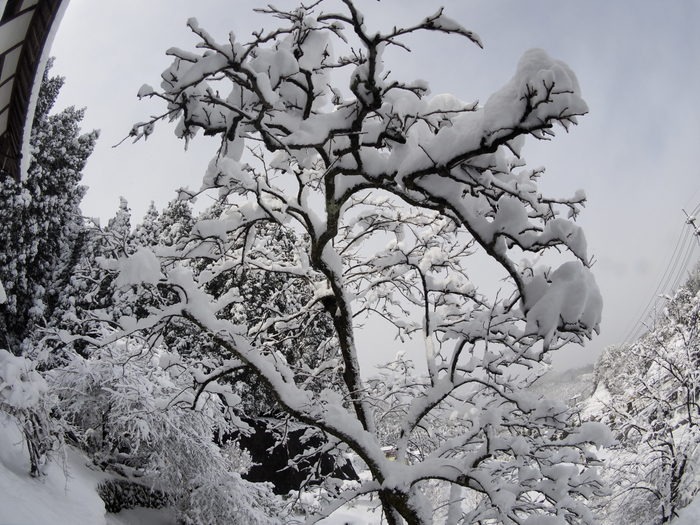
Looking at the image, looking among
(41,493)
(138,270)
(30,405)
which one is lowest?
(41,493)

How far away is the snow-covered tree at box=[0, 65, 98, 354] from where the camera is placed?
50.6 ft

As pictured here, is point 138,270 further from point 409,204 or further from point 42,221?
point 42,221

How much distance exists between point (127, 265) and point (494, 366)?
3.47m

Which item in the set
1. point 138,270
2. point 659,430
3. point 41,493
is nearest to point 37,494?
point 41,493

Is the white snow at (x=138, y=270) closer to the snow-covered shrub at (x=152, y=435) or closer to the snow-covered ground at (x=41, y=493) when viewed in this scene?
the snow-covered ground at (x=41, y=493)

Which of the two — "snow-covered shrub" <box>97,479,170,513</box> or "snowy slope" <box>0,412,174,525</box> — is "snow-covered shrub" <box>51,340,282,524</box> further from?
"snowy slope" <box>0,412,174,525</box>

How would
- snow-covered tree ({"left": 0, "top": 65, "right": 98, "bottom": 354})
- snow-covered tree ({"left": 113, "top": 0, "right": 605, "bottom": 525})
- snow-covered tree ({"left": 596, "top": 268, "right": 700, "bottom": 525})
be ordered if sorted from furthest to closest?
snow-covered tree ({"left": 0, "top": 65, "right": 98, "bottom": 354})
snow-covered tree ({"left": 596, "top": 268, "right": 700, "bottom": 525})
snow-covered tree ({"left": 113, "top": 0, "right": 605, "bottom": 525})

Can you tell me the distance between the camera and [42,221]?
16531mm

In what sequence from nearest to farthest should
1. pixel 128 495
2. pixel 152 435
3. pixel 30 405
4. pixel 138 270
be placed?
pixel 138 270, pixel 30 405, pixel 152 435, pixel 128 495

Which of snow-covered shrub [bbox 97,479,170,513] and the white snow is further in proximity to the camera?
snow-covered shrub [bbox 97,479,170,513]

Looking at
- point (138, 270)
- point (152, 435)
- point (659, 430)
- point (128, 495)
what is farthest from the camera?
point (659, 430)

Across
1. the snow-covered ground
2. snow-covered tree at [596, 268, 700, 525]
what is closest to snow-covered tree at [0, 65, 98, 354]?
the snow-covered ground

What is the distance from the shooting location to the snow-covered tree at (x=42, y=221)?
1543 cm

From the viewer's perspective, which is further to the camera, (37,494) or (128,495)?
(128,495)
